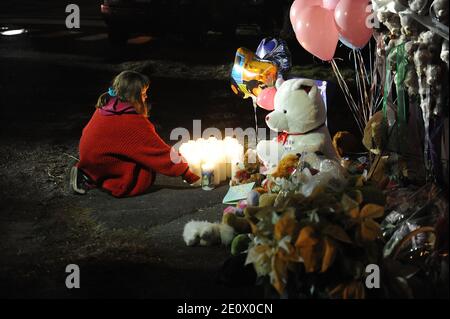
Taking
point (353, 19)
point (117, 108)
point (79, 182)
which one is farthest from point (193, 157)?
point (353, 19)

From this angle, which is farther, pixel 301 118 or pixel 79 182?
pixel 79 182

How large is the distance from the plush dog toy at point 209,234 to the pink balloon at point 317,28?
160cm

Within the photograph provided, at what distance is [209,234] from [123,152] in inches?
56.6

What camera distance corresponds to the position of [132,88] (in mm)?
5574

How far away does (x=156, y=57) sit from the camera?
41.0ft

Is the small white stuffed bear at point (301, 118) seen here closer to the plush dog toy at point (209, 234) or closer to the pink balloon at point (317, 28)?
the pink balloon at point (317, 28)

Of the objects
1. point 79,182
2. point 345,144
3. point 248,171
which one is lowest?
point 79,182

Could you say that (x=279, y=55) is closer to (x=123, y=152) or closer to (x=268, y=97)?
(x=268, y=97)

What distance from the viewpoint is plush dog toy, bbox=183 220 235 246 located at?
4.49 metres

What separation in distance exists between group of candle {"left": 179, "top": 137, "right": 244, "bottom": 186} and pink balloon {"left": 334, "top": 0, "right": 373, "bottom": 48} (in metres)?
1.41

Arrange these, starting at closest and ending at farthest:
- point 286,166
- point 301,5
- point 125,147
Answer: point 286,166 < point 301,5 < point 125,147

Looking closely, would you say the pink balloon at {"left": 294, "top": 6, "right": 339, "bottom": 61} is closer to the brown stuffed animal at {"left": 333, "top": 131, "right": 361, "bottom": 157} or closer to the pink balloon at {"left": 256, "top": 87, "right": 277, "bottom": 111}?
the pink balloon at {"left": 256, "top": 87, "right": 277, "bottom": 111}
